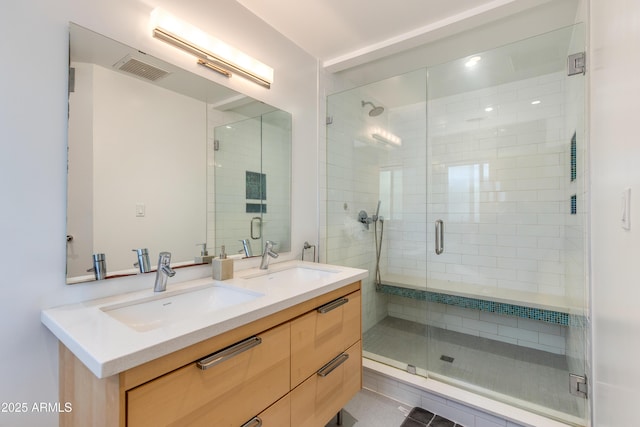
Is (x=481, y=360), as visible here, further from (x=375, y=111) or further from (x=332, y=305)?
(x=375, y=111)

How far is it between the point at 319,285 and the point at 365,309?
145cm

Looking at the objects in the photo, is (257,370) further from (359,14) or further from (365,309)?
(359,14)

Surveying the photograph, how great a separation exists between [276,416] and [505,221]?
2555 mm

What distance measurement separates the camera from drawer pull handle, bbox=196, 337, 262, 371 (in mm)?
879

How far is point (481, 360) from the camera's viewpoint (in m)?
2.32

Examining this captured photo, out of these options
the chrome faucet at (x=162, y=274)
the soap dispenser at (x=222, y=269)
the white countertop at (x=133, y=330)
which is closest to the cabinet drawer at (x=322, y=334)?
the white countertop at (x=133, y=330)

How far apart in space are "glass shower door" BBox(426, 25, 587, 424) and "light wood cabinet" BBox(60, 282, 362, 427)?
1018 millimetres

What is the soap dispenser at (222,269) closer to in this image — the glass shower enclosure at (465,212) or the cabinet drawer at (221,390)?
the cabinet drawer at (221,390)

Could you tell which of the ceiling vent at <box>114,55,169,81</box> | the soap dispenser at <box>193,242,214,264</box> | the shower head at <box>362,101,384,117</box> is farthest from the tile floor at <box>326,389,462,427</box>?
the shower head at <box>362,101,384,117</box>

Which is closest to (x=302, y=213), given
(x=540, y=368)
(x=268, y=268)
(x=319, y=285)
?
(x=268, y=268)

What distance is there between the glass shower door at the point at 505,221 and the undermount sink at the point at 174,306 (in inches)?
61.1

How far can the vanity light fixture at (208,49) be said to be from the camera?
1378 millimetres

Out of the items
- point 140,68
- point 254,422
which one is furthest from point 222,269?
point 140,68

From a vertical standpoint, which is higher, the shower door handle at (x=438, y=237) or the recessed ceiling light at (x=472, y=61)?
the recessed ceiling light at (x=472, y=61)
